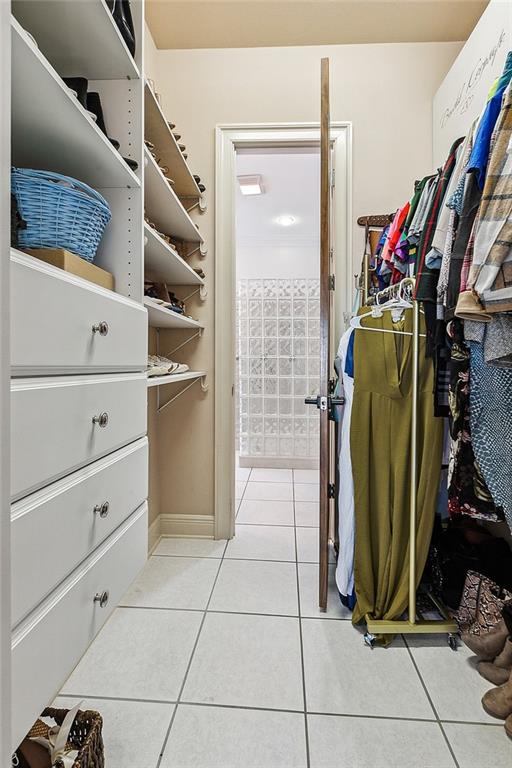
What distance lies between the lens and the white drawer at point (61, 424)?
55 cm

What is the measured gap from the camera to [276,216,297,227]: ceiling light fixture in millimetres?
3809

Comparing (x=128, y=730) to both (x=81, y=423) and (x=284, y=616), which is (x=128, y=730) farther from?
(x=81, y=423)

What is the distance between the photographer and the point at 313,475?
11.8 feet

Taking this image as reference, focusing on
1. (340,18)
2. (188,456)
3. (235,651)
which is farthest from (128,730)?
(340,18)

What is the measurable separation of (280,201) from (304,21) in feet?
5.15

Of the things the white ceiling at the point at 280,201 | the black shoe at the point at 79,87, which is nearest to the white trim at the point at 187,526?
the black shoe at the point at 79,87

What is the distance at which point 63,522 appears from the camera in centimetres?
66

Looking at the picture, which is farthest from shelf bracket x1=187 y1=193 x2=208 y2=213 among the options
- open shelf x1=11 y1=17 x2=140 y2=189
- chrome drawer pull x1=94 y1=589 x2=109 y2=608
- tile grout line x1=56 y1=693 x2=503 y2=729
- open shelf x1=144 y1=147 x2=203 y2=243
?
tile grout line x1=56 y1=693 x2=503 y2=729

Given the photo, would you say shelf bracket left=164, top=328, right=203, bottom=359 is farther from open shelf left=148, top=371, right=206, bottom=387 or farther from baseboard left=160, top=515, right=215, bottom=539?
baseboard left=160, top=515, right=215, bottom=539

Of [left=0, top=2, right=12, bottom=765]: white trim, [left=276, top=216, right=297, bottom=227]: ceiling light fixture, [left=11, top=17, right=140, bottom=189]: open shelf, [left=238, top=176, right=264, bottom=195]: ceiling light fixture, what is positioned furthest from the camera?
[left=276, top=216, right=297, bottom=227]: ceiling light fixture

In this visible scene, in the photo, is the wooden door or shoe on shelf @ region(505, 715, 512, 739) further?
the wooden door

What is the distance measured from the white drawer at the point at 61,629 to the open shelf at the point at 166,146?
142cm

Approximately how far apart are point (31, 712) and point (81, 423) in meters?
0.43

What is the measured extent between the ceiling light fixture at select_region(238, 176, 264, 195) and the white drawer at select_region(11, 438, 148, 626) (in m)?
2.81
